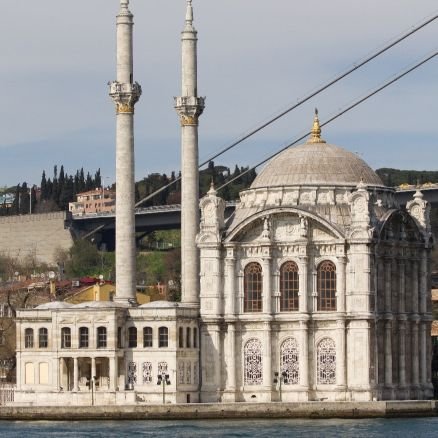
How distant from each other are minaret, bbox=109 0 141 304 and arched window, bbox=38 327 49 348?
3.66 meters

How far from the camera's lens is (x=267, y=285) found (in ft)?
348

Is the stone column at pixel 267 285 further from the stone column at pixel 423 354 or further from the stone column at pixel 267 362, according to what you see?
the stone column at pixel 423 354

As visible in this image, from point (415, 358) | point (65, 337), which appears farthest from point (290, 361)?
point (65, 337)

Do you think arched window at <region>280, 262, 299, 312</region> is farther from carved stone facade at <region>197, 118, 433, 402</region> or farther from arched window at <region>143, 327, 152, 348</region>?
arched window at <region>143, 327, 152, 348</region>

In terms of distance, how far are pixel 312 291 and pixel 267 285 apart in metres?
2.05

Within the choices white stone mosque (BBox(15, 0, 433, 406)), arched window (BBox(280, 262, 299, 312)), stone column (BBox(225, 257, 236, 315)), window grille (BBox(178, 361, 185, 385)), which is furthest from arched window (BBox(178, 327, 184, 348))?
arched window (BBox(280, 262, 299, 312))

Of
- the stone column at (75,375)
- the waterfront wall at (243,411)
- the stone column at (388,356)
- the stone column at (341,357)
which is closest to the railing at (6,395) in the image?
the stone column at (75,375)

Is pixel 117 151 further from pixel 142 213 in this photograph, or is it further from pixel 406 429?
pixel 142 213

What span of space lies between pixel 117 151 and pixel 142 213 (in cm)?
7393

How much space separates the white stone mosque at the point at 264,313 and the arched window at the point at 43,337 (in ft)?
0.21

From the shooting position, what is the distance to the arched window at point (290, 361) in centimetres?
10625

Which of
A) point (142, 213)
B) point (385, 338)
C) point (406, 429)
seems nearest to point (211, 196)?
point (385, 338)

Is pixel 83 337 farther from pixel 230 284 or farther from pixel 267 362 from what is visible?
pixel 267 362

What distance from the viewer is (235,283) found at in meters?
107
